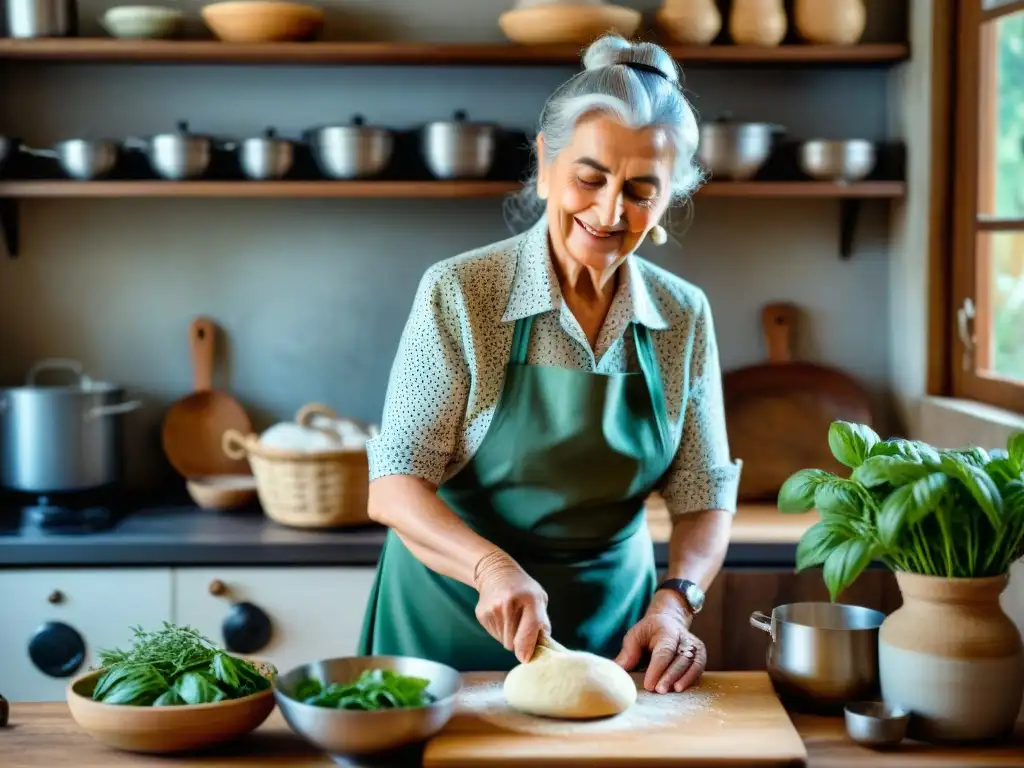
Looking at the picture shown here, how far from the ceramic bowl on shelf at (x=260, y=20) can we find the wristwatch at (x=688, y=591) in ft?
5.97

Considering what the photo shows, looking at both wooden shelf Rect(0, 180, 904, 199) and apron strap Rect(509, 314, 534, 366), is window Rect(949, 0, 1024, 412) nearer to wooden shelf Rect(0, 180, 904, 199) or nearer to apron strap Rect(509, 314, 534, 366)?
wooden shelf Rect(0, 180, 904, 199)

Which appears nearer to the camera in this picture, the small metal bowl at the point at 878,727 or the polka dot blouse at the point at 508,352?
the small metal bowl at the point at 878,727

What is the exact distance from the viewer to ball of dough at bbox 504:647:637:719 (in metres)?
1.47

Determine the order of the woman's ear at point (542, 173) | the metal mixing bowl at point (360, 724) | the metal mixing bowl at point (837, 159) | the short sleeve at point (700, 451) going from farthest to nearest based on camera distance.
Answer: the metal mixing bowl at point (837, 159)
the short sleeve at point (700, 451)
the woman's ear at point (542, 173)
the metal mixing bowl at point (360, 724)

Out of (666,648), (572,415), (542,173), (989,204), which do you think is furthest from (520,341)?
(989,204)

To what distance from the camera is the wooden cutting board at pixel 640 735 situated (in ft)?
4.45

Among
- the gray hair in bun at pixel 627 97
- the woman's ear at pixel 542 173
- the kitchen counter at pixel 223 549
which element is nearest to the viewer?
the gray hair in bun at pixel 627 97

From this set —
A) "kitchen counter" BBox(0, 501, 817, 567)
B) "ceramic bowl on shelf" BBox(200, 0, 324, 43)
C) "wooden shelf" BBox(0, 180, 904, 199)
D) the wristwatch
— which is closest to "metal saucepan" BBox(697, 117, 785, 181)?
"wooden shelf" BBox(0, 180, 904, 199)

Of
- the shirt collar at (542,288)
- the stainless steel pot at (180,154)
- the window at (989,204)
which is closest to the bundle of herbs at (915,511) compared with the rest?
the shirt collar at (542,288)

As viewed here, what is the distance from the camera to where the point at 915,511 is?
1.37m

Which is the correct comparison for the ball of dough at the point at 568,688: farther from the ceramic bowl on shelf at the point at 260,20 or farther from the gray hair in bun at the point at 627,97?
the ceramic bowl on shelf at the point at 260,20

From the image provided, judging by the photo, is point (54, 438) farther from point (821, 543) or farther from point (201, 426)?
point (821, 543)

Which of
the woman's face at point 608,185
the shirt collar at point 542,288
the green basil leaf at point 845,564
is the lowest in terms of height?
the green basil leaf at point 845,564

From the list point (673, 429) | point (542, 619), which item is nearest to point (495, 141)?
point (673, 429)
